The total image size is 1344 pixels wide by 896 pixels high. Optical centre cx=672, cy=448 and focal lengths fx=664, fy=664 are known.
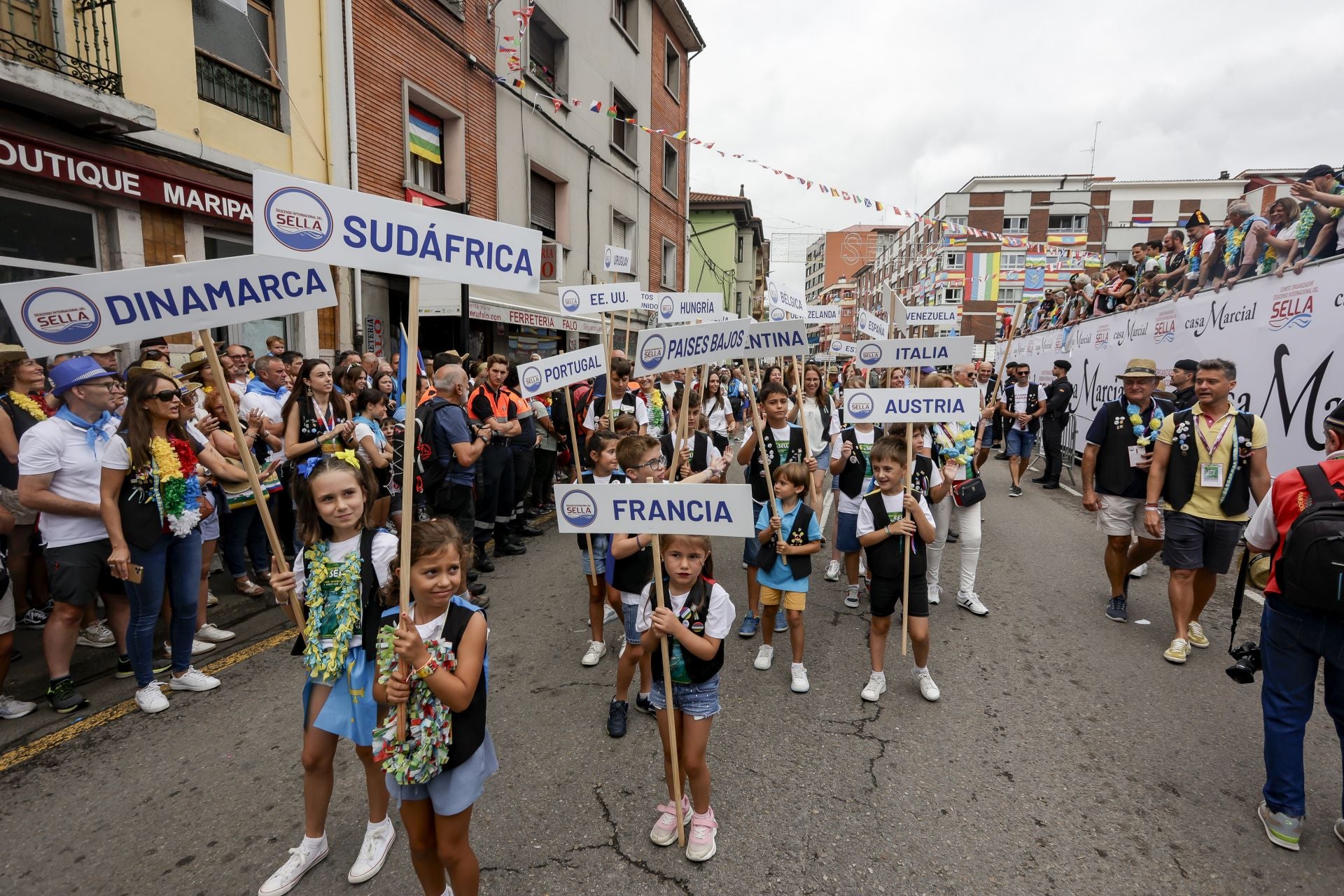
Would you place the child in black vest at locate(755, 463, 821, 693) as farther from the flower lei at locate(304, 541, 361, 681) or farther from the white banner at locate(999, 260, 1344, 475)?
the white banner at locate(999, 260, 1344, 475)

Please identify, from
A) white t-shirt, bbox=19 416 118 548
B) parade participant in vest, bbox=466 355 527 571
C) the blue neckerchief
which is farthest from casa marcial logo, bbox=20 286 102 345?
parade participant in vest, bbox=466 355 527 571

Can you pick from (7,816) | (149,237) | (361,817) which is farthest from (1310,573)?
(149,237)

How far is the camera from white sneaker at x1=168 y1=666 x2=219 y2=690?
3.92 meters

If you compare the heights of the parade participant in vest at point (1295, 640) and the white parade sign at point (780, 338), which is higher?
the white parade sign at point (780, 338)

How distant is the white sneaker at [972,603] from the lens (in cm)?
529

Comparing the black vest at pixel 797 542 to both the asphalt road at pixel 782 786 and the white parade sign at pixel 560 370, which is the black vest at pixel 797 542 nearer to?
the asphalt road at pixel 782 786

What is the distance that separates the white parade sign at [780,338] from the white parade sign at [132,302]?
304cm

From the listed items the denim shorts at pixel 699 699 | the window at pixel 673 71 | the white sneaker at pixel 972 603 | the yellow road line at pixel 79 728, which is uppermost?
the window at pixel 673 71

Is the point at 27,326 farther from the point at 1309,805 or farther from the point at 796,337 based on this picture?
the point at 1309,805

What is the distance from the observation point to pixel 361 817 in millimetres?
2883

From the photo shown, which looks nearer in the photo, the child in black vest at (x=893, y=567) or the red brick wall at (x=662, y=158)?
the child in black vest at (x=893, y=567)

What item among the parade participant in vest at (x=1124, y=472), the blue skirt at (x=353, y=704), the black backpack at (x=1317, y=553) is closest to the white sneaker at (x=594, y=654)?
the blue skirt at (x=353, y=704)

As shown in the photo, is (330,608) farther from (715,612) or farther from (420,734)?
(715,612)

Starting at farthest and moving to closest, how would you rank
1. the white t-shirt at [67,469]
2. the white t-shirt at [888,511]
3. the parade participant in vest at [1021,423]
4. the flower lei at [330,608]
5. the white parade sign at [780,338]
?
the parade participant in vest at [1021,423] < the white parade sign at [780,338] < the white t-shirt at [888,511] < the white t-shirt at [67,469] < the flower lei at [330,608]
